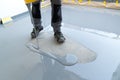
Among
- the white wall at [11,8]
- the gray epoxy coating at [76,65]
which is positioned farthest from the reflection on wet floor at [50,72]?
the white wall at [11,8]

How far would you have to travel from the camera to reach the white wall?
2407mm

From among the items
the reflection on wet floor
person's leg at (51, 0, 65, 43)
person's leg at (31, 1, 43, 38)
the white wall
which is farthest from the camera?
the white wall

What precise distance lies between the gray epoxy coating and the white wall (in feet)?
0.46

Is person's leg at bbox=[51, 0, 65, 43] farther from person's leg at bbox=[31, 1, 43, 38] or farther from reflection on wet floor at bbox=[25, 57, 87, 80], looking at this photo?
reflection on wet floor at bbox=[25, 57, 87, 80]

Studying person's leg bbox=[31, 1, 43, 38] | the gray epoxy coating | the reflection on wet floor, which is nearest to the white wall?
the gray epoxy coating

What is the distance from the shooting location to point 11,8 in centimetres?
249

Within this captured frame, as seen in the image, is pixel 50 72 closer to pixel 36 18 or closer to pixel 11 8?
pixel 36 18

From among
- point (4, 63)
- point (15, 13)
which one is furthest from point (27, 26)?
point (4, 63)

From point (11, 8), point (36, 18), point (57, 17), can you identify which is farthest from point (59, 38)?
point (11, 8)

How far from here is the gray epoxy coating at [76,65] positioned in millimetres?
1360

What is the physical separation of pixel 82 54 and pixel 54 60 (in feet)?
0.94

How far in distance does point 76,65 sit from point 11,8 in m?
1.56

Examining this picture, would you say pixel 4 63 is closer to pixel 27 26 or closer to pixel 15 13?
pixel 27 26

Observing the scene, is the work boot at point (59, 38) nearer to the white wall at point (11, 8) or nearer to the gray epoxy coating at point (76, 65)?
the gray epoxy coating at point (76, 65)
